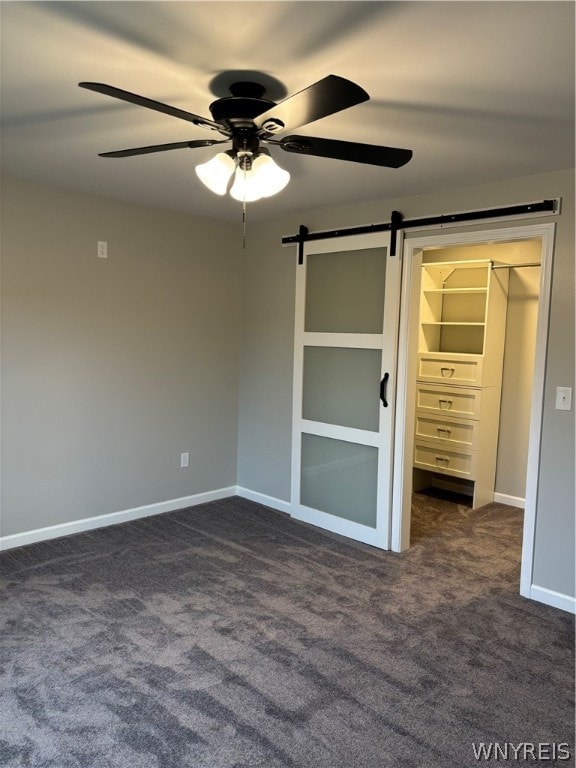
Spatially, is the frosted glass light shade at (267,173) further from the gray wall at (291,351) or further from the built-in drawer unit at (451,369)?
the built-in drawer unit at (451,369)

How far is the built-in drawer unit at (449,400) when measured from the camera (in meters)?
4.79

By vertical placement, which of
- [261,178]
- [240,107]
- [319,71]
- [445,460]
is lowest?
[445,460]

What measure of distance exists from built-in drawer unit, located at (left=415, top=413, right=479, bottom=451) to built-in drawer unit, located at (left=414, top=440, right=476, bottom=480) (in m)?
0.05

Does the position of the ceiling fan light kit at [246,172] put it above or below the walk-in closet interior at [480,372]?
above

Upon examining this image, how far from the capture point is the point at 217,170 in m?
2.02

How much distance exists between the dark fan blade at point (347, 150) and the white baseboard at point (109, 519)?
9.97 ft

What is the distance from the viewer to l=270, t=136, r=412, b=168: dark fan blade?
1.90 metres

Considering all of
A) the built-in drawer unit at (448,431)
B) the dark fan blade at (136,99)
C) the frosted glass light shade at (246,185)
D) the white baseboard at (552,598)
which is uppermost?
the dark fan blade at (136,99)

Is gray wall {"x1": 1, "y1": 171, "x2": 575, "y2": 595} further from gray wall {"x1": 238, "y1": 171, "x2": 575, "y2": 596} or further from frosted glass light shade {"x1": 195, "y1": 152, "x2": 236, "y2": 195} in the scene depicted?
frosted glass light shade {"x1": 195, "y1": 152, "x2": 236, "y2": 195}

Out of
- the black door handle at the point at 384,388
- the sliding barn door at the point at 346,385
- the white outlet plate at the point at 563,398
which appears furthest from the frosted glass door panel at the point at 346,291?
the white outlet plate at the point at 563,398

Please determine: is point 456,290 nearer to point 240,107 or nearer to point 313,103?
point 240,107

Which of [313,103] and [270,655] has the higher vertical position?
[313,103]

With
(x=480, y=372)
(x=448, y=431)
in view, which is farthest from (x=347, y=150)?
(x=448, y=431)

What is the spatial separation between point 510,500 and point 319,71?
4102 millimetres
